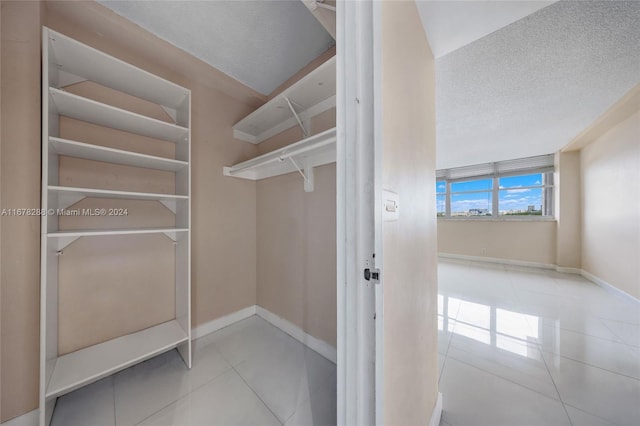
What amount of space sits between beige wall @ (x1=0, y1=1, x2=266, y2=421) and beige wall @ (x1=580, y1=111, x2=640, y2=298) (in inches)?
174

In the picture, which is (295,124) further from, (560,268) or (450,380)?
(560,268)

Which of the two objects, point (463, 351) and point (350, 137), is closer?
point (350, 137)

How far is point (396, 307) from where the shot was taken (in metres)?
0.67

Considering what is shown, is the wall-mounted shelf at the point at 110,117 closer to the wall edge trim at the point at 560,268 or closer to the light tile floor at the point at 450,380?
the light tile floor at the point at 450,380

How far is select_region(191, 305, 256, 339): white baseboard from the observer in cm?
181

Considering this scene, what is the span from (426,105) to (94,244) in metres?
2.19

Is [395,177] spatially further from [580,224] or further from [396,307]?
[580,224]

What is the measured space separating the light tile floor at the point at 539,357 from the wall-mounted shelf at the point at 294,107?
209 cm

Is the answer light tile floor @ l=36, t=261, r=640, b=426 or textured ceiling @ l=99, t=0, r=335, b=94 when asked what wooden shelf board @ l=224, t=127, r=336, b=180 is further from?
light tile floor @ l=36, t=261, r=640, b=426

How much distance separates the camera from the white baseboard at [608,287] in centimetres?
263

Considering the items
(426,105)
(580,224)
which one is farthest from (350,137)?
(580,224)

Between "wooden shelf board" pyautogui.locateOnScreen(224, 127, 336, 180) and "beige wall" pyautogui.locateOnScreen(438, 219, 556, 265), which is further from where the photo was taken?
"beige wall" pyautogui.locateOnScreen(438, 219, 556, 265)

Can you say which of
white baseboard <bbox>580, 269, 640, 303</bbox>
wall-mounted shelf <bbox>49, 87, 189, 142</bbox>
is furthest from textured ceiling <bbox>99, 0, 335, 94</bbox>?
white baseboard <bbox>580, 269, 640, 303</bbox>

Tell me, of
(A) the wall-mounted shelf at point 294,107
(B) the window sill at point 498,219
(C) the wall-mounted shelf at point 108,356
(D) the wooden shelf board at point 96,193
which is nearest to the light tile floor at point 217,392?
(C) the wall-mounted shelf at point 108,356
